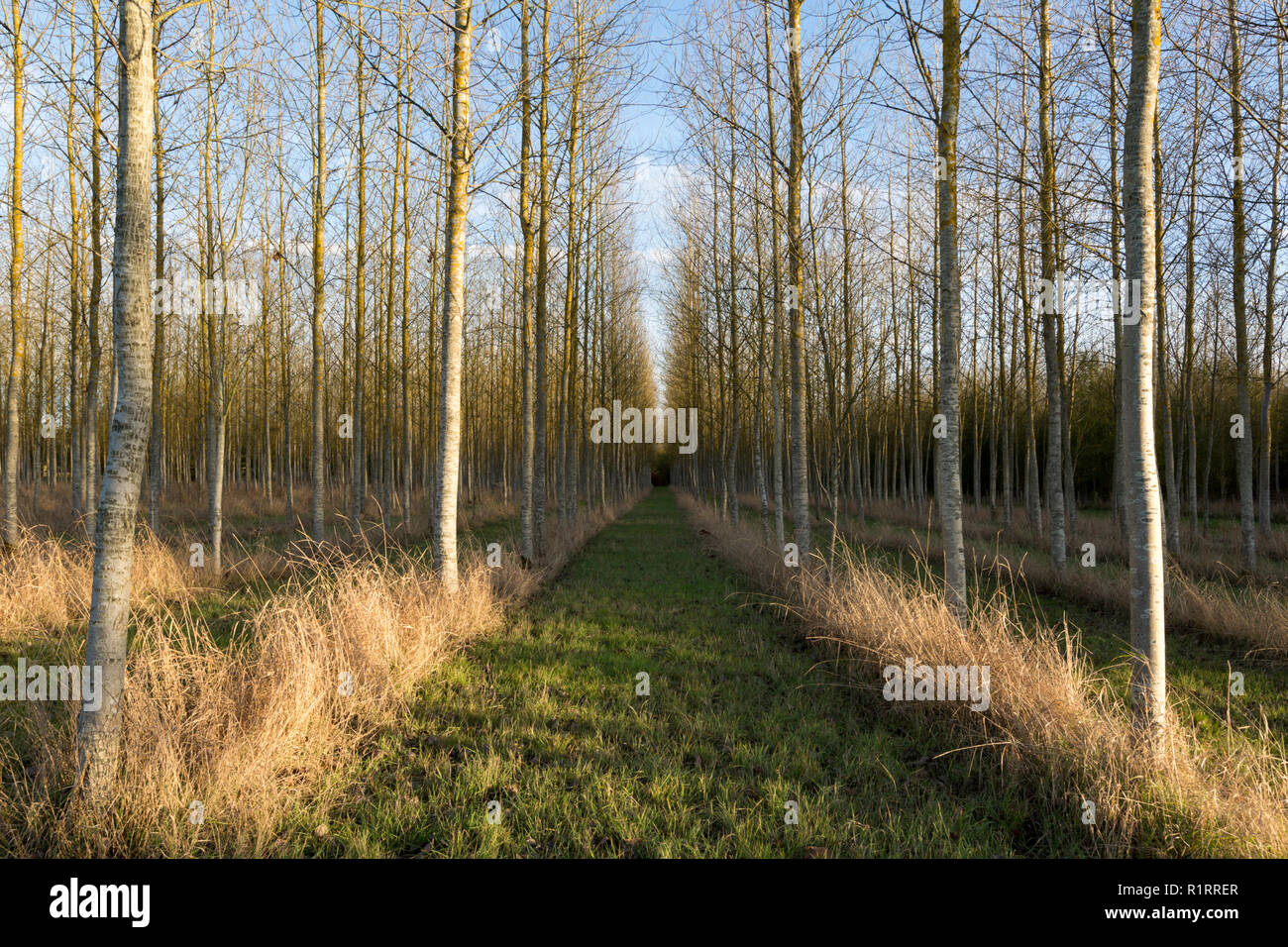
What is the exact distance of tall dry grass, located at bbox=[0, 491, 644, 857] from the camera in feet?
8.30

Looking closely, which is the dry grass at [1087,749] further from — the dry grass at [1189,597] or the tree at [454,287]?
the tree at [454,287]

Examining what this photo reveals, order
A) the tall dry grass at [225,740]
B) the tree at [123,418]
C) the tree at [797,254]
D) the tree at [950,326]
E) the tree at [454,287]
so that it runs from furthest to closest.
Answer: the tree at [797,254], the tree at [454,287], the tree at [950,326], the tree at [123,418], the tall dry grass at [225,740]

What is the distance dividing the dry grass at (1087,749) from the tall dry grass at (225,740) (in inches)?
133

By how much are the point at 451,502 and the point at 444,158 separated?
3712mm

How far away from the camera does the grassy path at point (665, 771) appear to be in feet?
8.96

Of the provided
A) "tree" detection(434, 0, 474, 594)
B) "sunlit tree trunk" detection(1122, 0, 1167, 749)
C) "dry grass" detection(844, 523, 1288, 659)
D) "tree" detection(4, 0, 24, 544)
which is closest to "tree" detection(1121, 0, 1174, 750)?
"sunlit tree trunk" detection(1122, 0, 1167, 749)

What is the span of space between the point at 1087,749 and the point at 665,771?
2.12 m

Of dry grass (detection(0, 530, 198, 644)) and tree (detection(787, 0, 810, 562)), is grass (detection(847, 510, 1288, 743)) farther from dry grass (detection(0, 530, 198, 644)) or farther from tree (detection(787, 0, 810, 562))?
dry grass (detection(0, 530, 198, 644))

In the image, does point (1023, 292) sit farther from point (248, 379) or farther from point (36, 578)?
point (248, 379)

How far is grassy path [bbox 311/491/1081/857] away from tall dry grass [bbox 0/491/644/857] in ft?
0.77
